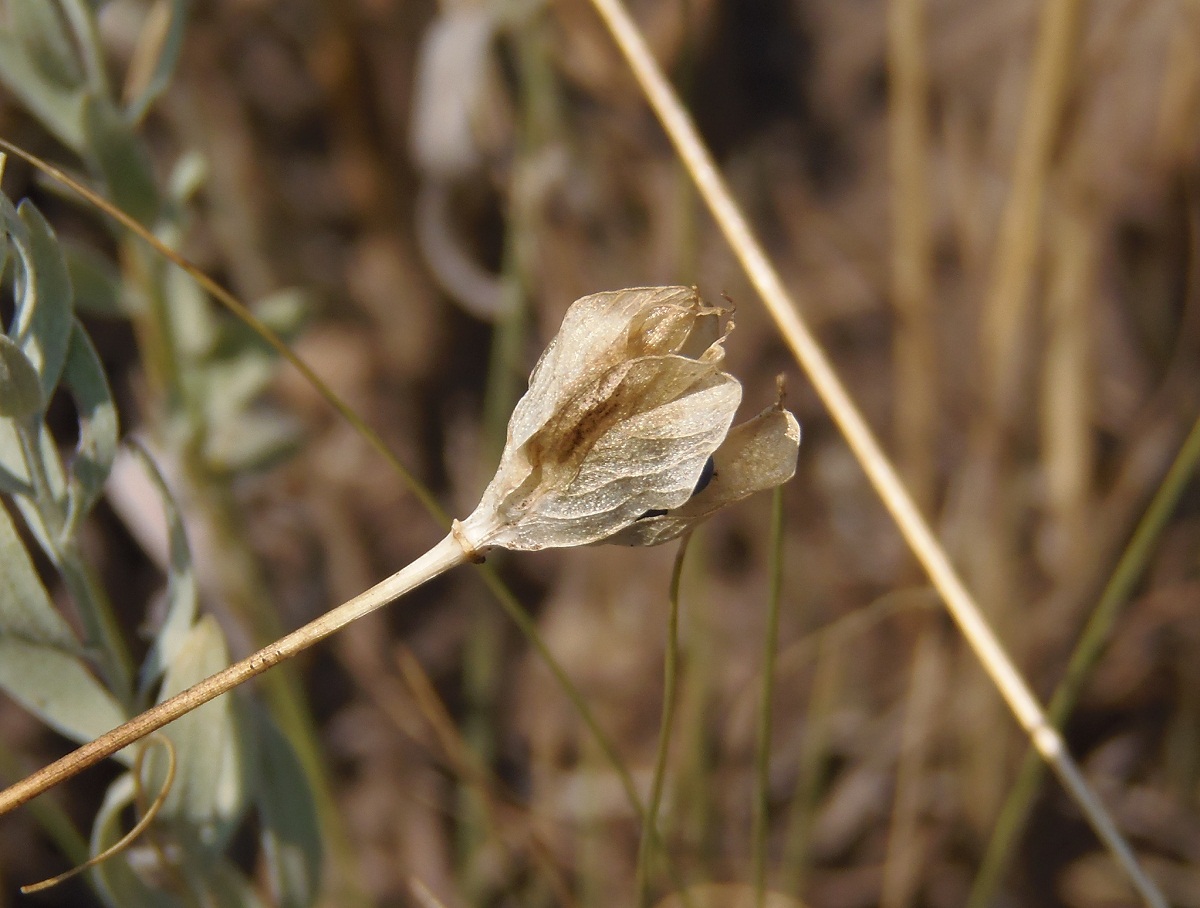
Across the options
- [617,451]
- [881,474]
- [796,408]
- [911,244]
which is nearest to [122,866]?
[617,451]

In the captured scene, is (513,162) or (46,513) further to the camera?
(513,162)

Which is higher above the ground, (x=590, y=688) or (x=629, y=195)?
(x=629, y=195)

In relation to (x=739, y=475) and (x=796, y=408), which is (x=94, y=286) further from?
(x=796, y=408)

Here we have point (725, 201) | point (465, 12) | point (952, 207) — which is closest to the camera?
point (725, 201)

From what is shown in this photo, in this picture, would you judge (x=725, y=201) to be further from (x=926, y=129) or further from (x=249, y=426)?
(x=926, y=129)

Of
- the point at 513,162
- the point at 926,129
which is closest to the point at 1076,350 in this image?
the point at 926,129

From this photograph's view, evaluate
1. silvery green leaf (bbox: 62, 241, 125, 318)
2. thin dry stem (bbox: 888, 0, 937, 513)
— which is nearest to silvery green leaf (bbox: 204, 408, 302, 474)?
silvery green leaf (bbox: 62, 241, 125, 318)

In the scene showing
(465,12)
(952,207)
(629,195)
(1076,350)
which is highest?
(465,12)
